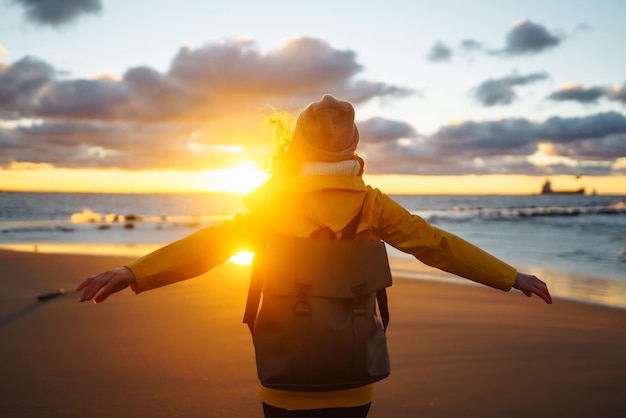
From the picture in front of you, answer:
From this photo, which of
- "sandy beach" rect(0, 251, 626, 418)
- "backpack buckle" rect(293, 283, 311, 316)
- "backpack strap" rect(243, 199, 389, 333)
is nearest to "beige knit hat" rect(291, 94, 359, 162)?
"backpack strap" rect(243, 199, 389, 333)

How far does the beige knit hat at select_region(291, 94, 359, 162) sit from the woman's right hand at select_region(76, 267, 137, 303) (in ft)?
2.90

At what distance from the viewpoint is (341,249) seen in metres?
2.23

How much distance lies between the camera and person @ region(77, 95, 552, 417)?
2.22 metres

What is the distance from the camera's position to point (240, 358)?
16.2 ft

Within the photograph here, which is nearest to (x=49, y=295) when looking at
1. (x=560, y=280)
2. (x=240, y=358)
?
(x=240, y=358)

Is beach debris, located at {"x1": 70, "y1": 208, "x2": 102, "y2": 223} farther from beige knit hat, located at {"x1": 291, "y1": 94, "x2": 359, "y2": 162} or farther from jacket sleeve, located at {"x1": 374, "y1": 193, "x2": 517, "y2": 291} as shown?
jacket sleeve, located at {"x1": 374, "y1": 193, "x2": 517, "y2": 291}

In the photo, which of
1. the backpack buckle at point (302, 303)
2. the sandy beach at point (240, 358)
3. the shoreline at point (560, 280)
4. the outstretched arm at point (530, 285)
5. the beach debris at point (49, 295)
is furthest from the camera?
the shoreline at point (560, 280)

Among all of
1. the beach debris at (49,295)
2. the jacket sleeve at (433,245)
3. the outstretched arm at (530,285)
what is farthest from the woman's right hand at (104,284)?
the beach debris at (49,295)

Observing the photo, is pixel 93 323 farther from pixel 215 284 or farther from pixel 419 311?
pixel 419 311

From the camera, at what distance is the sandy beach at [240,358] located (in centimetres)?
398

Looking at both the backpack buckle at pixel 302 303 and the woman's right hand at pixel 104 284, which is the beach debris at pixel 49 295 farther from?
the backpack buckle at pixel 302 303

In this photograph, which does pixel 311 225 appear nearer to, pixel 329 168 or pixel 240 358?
pixel 329 168

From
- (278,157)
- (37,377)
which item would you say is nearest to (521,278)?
(278,157)

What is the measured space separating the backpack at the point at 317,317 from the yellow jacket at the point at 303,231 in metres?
0.07
